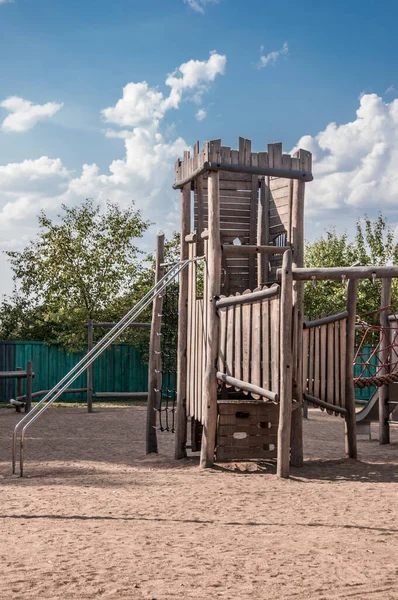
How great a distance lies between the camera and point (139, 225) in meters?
26.2

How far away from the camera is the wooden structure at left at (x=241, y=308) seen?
8.83 meters

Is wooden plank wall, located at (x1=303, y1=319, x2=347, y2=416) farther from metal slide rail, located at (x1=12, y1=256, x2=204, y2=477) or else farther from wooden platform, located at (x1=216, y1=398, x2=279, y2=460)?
metal slide rail, located at (x1=12, y1=256, x2=204, y2=477)

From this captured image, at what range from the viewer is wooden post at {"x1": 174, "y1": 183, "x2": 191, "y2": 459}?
406 inches

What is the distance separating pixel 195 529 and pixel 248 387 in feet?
10.2

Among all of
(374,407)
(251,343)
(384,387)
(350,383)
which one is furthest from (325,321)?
(374,407)

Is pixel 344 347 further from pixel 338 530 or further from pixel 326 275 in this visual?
pixel 338 530

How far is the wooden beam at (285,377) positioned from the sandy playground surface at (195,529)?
0.91 feet

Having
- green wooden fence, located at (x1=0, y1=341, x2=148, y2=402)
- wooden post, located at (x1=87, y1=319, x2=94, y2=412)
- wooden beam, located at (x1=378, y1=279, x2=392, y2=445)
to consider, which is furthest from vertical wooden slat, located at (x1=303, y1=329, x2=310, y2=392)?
green wooden fence, located at (x1=0, y1=341, x2=148, y2=402)

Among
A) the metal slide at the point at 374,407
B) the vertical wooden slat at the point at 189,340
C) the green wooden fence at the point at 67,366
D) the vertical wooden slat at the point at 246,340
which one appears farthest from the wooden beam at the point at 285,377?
the green wooden fence at the point at 67,366

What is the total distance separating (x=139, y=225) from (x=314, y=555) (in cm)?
2165

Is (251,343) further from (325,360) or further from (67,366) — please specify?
(67,366)

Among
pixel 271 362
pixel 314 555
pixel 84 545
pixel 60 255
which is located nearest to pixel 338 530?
pixel 314 555

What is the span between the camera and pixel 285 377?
852 centimetres

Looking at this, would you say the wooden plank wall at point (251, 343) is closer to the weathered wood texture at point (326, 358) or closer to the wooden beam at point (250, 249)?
the weathered wood texture at point (326, 358)
